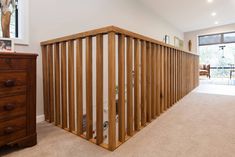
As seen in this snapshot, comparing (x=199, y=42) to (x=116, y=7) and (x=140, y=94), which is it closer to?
(x=116, y=7)

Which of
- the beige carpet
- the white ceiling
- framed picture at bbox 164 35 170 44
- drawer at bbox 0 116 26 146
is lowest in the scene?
the beige carpet

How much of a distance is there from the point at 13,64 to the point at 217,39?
874 cm

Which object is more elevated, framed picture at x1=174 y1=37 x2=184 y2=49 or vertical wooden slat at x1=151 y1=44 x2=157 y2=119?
framed picture at x1=174 y1=37 x2=184 y2=49

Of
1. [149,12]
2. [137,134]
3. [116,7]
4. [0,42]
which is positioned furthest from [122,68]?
[149,12]

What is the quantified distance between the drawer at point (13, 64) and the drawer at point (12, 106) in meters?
0.22

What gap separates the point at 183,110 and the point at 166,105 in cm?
24

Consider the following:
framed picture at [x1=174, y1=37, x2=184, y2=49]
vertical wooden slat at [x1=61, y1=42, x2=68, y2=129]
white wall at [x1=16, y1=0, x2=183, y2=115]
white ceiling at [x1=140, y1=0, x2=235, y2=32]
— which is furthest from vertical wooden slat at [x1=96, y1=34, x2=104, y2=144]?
framed picture at [x1=174, y1=37, x2=184, y2=49]

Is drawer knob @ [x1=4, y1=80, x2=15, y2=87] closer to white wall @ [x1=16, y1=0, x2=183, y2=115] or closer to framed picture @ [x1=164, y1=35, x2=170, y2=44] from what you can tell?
white wall @ [x1=16, y1=0, x2=183, y2=115]

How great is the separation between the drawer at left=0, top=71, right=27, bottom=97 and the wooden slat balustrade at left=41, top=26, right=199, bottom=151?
449mm

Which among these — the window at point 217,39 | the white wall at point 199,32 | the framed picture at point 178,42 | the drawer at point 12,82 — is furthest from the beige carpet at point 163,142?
the window at point 217,39

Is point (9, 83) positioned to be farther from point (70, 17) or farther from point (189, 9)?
point (189, 9)

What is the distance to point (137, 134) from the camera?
159 centimetres

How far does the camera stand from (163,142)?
142 centimetres

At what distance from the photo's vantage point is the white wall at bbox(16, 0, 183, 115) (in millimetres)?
1964
